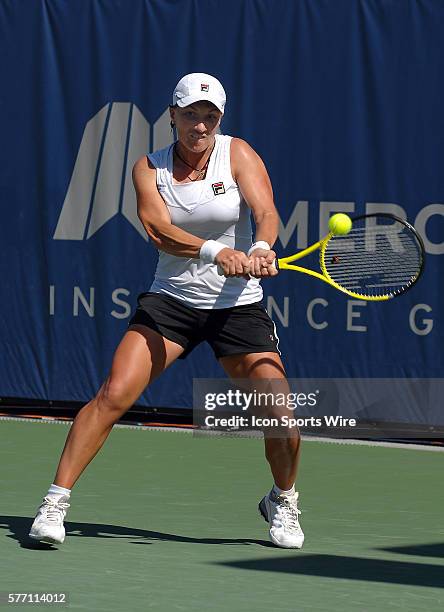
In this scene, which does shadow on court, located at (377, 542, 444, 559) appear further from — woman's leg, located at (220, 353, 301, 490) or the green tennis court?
woman's leg, located at (220, 353, 301, 490)

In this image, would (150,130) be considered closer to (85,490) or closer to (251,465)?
(251,465)

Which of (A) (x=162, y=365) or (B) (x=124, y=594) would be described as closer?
(B) (x=124, y=594)

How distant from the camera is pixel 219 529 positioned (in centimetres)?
629

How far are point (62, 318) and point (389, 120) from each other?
232cm

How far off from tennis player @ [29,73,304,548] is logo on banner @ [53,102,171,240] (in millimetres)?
3514

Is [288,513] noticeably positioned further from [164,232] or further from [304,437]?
[304,437]

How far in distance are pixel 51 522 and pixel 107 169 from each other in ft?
13.9

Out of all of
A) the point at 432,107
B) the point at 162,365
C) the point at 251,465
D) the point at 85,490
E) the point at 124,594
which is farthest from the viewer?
the point at 432,107

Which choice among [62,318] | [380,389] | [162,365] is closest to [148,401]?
[62,318]

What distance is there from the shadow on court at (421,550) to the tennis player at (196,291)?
35cm

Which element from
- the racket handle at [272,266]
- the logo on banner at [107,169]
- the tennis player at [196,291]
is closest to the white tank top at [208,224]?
the tennis player at [196,291]

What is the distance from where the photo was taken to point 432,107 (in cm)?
875

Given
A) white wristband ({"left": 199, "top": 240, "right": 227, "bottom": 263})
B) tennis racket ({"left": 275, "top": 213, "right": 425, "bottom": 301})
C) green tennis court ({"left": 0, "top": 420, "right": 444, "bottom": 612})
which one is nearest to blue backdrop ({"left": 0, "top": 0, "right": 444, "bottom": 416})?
green tennis court ({"left": 0, "top": 420, "right": 444, "bottom": 612})

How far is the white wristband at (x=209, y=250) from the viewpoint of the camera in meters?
5.66
